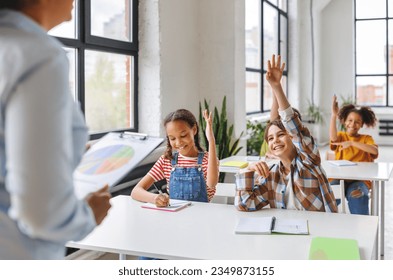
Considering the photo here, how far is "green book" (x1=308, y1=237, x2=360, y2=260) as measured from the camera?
5.72 feet

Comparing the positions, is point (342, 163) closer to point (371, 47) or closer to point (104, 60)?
point (104, 60)

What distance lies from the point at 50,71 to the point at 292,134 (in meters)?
1.71

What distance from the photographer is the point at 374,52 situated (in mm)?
11609

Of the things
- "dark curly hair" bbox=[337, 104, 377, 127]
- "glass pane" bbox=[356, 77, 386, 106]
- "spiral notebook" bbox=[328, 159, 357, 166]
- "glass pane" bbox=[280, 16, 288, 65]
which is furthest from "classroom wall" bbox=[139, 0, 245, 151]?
"glass pane" bbox=[356, 77, 386, 106]

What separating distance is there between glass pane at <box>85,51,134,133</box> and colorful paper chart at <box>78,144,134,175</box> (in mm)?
2648

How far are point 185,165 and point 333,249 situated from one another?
1276 millimetres

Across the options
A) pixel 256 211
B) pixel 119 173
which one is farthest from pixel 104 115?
pixel 119 173

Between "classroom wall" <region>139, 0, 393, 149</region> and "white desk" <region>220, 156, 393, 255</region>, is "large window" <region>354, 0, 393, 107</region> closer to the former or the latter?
"classroom wall" <region>139, 0, 393, 149</region>

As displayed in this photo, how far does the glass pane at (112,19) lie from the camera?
400 centimetres

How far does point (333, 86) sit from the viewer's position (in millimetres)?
11750

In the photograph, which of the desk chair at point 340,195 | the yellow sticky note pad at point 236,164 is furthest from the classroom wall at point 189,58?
the desk chair at point 340,195

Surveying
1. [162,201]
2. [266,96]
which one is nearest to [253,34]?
[266,96]

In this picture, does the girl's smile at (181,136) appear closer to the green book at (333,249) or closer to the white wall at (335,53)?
the green book at (333,249)

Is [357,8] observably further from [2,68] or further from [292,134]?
[2,68]
